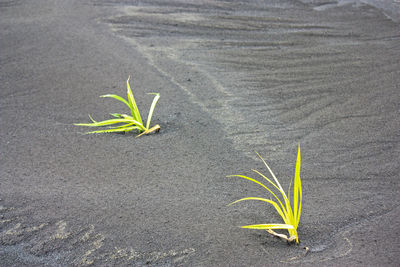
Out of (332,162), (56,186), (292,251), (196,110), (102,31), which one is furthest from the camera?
(102,31)

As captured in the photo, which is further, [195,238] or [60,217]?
[60,217]

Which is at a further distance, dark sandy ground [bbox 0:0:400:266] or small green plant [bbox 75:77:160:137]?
small green plant [bbox 75:77:160:137]

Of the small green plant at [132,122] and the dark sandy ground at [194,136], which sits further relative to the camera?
the small green plant at [132,122]

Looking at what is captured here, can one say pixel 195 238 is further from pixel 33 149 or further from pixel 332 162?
pixel 33 149

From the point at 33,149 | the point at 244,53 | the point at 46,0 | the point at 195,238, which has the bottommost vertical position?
the point at 195,238

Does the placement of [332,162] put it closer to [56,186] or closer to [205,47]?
[56,186]

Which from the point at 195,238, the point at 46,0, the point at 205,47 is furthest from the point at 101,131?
the point at 46,0

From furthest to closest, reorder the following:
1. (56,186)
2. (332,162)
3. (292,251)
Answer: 1. (332,162)
2. (56,186)
3. (292,251)

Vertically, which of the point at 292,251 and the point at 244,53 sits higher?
the point at 244,53
